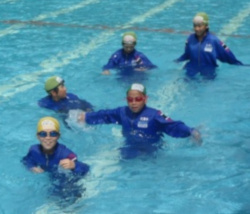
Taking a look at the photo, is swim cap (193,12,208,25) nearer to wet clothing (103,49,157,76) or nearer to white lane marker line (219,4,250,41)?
wet clothing (103,49,157,76)

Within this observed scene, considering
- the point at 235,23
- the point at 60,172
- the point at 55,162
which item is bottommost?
the point at 60,172

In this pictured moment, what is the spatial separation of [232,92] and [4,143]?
3.94m

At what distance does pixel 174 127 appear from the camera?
7.08 metres

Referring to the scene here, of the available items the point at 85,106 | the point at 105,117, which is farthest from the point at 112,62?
the point at 105,117

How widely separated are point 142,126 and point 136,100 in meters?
0.34

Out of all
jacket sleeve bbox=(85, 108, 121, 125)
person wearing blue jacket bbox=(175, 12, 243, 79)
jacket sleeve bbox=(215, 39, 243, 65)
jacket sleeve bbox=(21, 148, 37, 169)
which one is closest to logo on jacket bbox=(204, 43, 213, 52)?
person wearing blue jacket bbox=(175, 12, 243, 79)

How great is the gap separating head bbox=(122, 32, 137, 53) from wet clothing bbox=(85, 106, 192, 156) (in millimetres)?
3023

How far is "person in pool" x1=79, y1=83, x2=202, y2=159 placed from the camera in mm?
7094

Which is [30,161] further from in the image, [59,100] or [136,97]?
[59,100]

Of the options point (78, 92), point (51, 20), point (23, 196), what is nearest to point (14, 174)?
point (23, 196)

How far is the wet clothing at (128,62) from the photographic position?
10.7m

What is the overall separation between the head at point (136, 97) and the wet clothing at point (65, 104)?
4.87 ft

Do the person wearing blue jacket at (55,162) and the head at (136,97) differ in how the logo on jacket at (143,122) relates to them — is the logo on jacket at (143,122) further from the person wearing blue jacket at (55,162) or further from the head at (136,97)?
the person wearing blue jacket at (55,162)

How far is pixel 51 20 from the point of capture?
15.2 metres
